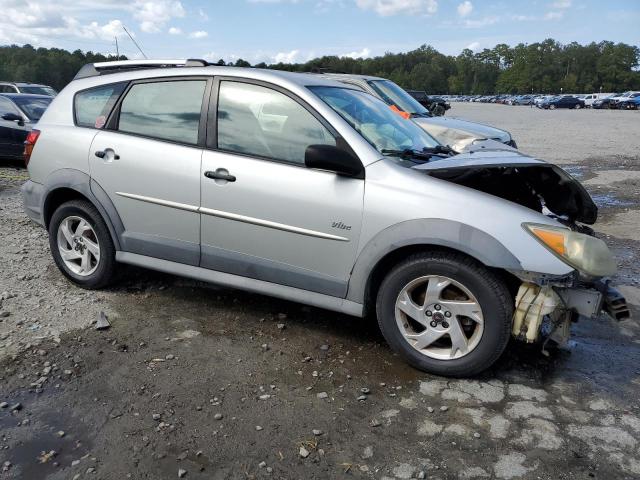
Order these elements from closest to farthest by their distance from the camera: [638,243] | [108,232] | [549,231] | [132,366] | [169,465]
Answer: [169,465] → [549,231] → [132,366] → [108,232] → [638,243]

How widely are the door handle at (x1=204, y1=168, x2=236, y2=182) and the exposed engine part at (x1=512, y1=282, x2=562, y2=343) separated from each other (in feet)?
6.55

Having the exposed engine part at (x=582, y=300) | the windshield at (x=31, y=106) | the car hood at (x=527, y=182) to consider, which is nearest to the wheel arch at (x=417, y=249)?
the exposed engine part at (x=582, y=300)

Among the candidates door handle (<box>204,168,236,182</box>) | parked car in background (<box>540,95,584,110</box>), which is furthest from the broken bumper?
parked car in background (<box>540,95,584,110</box>)

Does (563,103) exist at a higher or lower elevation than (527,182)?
higher

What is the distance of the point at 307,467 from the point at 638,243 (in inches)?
217

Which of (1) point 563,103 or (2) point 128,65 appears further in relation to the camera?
(1) point 563,103

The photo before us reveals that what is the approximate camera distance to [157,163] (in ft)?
13.7

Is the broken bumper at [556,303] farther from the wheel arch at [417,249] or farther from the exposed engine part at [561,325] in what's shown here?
the wheel arch at [417,249]

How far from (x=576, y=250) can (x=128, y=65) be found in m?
3.72

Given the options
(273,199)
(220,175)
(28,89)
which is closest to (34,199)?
(220,175)

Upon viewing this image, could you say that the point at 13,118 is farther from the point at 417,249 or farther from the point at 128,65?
the point at 417,249

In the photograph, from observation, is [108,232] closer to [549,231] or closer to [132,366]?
[132,366]

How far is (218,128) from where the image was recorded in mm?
4059

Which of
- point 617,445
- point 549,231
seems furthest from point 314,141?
point 617,445
